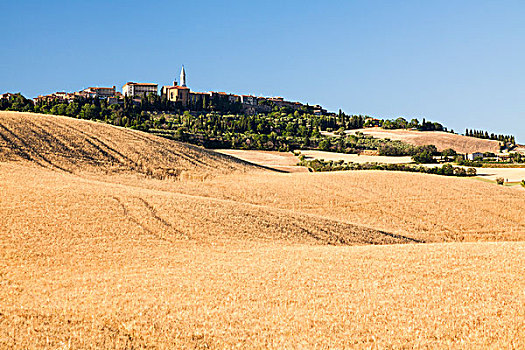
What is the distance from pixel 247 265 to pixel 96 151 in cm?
3852

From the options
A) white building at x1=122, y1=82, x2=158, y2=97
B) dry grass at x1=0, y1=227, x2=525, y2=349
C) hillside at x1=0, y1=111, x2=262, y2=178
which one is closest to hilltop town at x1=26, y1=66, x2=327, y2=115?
white building at x1=122, y1=82, x2=158, y2=97

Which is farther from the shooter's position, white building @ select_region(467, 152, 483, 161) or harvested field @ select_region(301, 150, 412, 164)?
white building @ select_region(467, 152, 483, 161)

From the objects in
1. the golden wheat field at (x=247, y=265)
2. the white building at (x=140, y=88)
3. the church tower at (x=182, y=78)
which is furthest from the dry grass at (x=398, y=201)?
the church tower at (x=182, y=78)

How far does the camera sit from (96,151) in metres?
55.0

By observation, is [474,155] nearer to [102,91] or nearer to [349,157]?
[349,157]

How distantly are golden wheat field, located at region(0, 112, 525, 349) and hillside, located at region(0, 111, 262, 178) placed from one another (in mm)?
1003

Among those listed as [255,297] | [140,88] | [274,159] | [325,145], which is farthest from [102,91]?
[255,297]

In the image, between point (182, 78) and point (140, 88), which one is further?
point (182, 78)

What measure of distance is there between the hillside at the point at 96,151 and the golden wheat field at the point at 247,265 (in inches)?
39.5

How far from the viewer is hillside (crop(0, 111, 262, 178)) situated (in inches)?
1940

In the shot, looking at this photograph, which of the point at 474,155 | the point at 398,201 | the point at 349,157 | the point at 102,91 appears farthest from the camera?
the point at 102,91

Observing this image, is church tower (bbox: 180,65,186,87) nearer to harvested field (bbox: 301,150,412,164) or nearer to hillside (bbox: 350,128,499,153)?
hillside (bbox: 350,128,499,153)

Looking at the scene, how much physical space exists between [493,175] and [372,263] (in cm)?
6067

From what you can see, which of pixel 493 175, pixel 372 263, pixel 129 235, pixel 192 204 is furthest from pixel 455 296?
pixel 493 175
